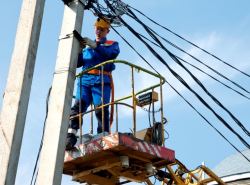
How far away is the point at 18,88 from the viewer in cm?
637

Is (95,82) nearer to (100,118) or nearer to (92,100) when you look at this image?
(92,100)

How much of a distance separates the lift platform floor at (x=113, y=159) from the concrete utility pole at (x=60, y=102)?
4.63 feet

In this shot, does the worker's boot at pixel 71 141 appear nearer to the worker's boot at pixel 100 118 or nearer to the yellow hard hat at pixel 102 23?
the worker's boot at pixel 100 118

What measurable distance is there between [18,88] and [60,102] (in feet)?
2.00

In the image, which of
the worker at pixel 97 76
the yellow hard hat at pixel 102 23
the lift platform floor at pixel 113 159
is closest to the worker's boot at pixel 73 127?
the worker at pixel 97 76

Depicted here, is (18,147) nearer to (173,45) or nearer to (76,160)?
(76,160)

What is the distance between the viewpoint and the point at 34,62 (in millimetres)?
6664

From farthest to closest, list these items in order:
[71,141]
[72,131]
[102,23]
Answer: [102,23] → [72,131] → [71,141]

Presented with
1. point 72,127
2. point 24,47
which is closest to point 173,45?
point 72,127

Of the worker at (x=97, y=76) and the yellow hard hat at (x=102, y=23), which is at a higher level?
the yellow hard hat at (x=102, y=23)

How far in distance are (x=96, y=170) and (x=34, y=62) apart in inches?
106

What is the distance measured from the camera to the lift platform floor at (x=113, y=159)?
7953mm

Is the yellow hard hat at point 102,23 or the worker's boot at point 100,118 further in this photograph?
the yellow hard hat at point 102,23

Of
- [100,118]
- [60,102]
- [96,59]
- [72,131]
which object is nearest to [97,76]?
[96,59]
